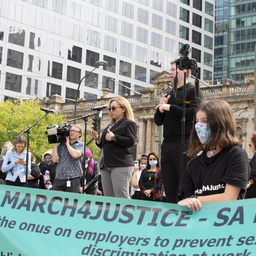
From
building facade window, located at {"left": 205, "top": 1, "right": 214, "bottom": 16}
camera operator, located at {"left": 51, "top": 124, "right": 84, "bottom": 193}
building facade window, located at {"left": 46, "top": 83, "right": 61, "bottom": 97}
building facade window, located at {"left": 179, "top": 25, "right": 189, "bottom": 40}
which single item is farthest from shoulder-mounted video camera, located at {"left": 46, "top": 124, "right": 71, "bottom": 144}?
building facade window, located at {"left": 205, "top": 1, "right": 214, "bottom": 16}

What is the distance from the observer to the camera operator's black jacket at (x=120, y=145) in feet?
24.2

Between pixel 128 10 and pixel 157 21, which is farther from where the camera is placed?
pixel 157 21

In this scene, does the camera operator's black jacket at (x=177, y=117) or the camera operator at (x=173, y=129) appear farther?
the camera operator's black jacket at (x=177, y=117)

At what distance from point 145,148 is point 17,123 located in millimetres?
11463

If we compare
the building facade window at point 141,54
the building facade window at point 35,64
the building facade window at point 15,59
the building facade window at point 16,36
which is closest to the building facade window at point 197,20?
the building facade window at point 141,54

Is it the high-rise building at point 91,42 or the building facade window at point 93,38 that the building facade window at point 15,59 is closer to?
the high-rise building at point 91,42

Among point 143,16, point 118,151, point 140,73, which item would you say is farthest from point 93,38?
point 118,151

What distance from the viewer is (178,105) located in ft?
23.1

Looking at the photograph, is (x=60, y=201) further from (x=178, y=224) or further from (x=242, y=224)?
(x=242, y=224)

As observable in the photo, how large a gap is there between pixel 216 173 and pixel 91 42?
6546cm

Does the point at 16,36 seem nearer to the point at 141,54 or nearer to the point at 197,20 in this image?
the point at 141,54

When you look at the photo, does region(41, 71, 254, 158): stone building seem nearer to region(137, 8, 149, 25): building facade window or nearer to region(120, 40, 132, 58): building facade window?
region(120, 40, 132, 58): building facade window

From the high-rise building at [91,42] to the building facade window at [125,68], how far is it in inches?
5.2

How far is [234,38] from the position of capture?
306 ft
